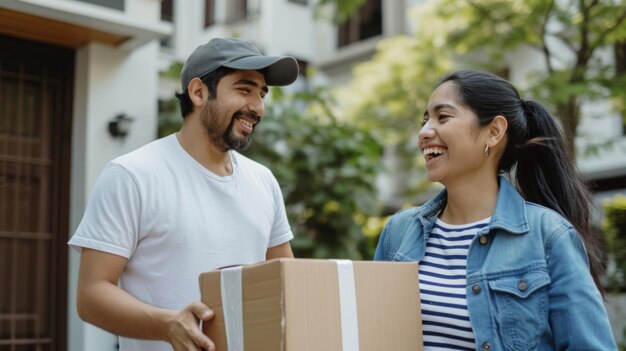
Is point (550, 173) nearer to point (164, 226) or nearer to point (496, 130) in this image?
point (496, 130)

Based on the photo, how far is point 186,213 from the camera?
2.51 m

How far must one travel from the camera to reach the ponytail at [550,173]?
2.49 metres

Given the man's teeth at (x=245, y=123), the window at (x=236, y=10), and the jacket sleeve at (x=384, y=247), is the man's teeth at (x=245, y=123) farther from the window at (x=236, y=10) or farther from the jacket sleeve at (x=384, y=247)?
the window at (x=236, y=10)

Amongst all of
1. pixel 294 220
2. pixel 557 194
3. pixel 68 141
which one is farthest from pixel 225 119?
pixel 294 220

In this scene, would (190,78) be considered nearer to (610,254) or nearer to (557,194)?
(557,194)

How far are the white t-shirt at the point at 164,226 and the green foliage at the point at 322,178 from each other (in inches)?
207

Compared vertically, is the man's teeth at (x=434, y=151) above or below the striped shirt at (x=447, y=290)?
above

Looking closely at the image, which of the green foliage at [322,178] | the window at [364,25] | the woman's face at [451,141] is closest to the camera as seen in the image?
the woman's face at [451,141]

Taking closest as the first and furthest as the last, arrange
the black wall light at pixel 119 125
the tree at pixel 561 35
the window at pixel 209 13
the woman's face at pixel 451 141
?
1. the woman's face at pixel 451 141
2. the black wall light at pixel 119 125
3. the tree at pixel 561 35
4. the window at pixel 209 13

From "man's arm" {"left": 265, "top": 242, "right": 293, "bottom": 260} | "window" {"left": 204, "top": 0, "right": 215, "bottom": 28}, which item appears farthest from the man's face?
"window" {"left": 204, "top": 0, "right": 215, "bottom": 28}

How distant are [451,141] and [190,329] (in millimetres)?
978

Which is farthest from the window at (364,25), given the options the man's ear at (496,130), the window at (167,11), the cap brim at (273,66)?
the man's ear at (496,130)

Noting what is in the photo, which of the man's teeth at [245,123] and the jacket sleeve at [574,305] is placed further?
the man's teeth at [245,123]

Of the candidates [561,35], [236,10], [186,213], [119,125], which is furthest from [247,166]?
[236,10]
